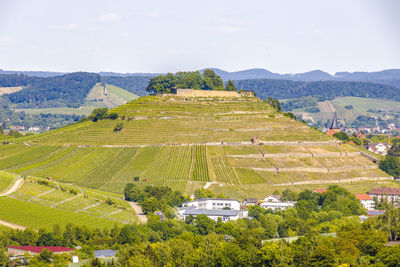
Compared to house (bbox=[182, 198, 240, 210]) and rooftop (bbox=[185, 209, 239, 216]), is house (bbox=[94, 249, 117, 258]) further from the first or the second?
house (bbox=[182, 198, 240, 210])

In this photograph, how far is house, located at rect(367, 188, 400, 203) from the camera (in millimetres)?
118750

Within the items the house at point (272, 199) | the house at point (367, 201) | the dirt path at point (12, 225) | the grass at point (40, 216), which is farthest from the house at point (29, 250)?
the house at point (367, 201)

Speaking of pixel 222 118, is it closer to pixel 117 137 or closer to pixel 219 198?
pixel 117 137

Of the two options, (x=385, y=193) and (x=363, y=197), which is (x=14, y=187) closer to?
(x=363, y=197)

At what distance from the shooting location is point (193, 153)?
13512cm

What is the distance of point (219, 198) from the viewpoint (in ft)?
365

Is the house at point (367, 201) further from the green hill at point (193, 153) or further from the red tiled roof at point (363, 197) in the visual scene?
the green hill at point (193, 153)

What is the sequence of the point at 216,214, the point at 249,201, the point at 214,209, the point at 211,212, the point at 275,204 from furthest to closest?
the point at 249,201
the point at 275,204
the point at 214,209
the point at 211,212
the point at 216,214

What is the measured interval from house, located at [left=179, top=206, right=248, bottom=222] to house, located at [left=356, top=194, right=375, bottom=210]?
26.1m

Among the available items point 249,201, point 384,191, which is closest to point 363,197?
point 384,191

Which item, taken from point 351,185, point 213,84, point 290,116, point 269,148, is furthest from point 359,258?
point 213,84

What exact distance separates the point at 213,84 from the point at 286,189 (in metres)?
73.7

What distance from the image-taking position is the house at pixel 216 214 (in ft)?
332

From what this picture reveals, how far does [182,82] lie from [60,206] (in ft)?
278
